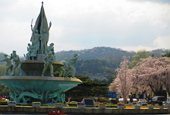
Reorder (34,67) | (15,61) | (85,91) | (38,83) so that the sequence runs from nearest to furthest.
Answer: (38,83) < (15,61) < (34,67) < (85,91)

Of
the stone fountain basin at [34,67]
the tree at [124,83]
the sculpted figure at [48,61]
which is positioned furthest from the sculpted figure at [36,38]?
the tree at [124,83]

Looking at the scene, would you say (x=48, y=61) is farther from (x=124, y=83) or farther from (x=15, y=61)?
(x=124, y=83)

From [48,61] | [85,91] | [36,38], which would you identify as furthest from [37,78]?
[85,91]

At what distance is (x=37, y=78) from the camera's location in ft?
93.2

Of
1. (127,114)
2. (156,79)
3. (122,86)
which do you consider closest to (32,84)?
(127,114)

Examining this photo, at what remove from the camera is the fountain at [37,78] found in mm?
29000

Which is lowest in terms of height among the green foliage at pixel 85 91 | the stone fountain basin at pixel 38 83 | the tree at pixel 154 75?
the stone fountain basin at pixel 38 83

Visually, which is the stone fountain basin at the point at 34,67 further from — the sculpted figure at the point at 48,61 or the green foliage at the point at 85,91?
the green foliage at the point at 85,91

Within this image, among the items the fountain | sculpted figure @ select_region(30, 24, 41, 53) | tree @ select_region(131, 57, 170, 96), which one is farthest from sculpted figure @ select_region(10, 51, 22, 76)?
tree @ select_region(131, 57, 170, 96)

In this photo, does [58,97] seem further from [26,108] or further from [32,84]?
[26,108]

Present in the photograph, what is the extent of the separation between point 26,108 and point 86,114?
→ 4.69 meters

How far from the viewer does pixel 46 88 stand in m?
30.0

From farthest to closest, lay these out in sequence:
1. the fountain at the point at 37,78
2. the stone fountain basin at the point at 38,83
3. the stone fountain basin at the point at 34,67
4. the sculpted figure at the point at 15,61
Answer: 1. the stone fountain basin at the point at 34,67
2. the sculpted figure at the point at 15,61
3. the fountain at the point at 37,78
4. the stone fountain basin at the point at 38,83

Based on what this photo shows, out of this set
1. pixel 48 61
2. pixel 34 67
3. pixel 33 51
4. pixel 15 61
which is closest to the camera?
pixel 48 61
